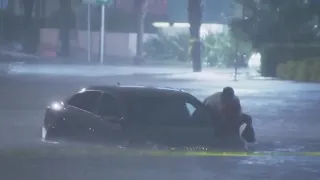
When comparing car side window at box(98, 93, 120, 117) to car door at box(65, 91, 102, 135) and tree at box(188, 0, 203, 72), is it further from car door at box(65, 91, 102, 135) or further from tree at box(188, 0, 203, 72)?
tree at box(188, 0, 203, 72)

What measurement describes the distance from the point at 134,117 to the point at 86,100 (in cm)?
120

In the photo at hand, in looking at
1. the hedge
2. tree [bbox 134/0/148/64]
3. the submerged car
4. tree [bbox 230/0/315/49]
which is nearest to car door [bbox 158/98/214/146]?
the submerged car

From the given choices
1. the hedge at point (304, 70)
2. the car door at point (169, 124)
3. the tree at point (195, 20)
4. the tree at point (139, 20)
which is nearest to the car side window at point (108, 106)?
the car door at point (169, 124)

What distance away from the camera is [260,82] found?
4225 centimetres

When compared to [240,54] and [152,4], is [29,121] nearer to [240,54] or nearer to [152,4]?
[240,54]

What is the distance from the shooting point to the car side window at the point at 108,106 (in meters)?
16.4

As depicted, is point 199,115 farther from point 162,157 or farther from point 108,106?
point 108,106

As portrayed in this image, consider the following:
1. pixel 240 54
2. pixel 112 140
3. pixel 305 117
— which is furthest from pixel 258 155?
pixel 240 54

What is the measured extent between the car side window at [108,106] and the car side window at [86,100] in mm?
152

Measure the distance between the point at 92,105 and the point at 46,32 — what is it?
6734 centimetres

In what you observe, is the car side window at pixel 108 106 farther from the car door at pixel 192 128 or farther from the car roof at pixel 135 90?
the car door at pixel 192 128

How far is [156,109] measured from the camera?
16578 millimetres

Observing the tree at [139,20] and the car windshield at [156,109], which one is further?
the tree at [139,20]

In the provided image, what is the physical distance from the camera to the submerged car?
1622cm
